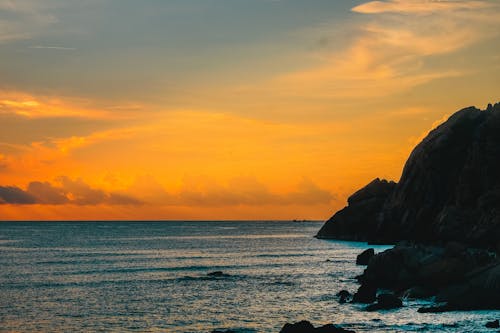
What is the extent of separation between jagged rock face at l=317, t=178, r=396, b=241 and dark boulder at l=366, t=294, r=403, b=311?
10201cm

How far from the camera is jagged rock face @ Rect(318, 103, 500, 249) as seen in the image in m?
99.8

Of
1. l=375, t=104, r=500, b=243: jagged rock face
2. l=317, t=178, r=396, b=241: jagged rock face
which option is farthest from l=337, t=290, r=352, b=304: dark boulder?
l=317, t=178, r=396, b=241: jagged rock face

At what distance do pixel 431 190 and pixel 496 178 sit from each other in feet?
49.0

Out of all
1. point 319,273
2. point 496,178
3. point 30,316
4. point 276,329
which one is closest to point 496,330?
point 276,329

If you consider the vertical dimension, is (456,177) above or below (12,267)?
above

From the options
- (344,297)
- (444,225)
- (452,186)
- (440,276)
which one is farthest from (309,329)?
(452,186)

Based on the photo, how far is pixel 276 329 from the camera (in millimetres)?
43031

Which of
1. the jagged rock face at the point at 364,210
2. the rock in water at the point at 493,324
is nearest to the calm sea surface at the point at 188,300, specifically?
the rock in water at the point at 493,324

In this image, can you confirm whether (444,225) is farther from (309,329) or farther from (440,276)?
(309,329)

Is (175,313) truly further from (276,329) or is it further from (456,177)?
(456,177)

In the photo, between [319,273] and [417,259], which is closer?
[417,259]

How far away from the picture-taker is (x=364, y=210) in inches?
6196

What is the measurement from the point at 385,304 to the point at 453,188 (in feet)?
232

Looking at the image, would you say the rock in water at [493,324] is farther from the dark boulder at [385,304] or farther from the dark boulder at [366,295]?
the dark boulder at [366,295]
